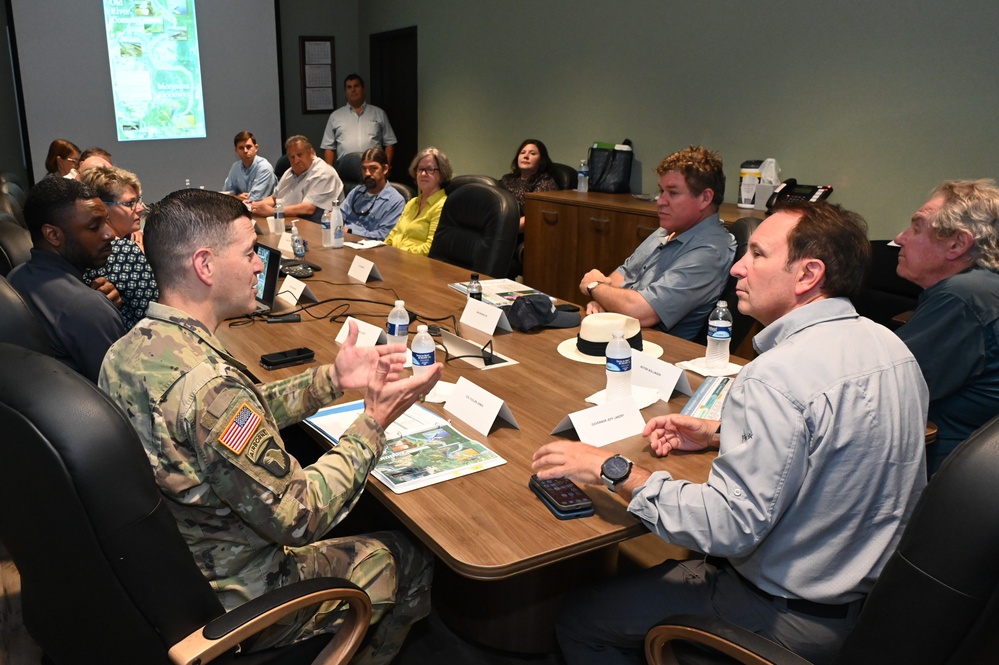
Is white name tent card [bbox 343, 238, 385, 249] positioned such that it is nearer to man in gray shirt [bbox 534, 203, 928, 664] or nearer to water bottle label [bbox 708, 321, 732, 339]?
water bottle label [bbox 708, 321, 732, 339]

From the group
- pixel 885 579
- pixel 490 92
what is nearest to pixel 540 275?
pixel 490 92

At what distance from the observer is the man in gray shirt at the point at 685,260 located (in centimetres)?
274

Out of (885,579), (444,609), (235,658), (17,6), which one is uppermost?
(17,6)

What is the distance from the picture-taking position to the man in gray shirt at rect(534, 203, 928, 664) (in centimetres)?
129

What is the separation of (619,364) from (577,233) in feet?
11.3

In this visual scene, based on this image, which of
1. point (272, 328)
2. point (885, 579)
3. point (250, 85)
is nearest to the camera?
point (885, 579)

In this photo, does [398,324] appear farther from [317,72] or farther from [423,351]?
[317,72]

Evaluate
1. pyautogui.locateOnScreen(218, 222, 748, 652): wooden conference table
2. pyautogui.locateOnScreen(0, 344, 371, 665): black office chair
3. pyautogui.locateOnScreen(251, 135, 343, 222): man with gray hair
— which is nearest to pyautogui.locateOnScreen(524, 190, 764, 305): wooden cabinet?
pyautogui.locateOnScreen(251, 135, 343, 222): man with gray hair

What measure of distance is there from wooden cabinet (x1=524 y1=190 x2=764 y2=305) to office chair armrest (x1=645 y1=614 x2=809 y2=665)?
11.9ft

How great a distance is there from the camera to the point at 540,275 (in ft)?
18.7

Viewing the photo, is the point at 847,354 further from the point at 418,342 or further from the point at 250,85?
the point at 250,85

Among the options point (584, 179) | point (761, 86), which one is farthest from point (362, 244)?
point (761, 86)

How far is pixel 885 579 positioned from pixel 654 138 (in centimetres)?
476

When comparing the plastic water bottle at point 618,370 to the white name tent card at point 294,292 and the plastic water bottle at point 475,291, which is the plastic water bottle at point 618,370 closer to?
the plastic water bottle at point 475,291
